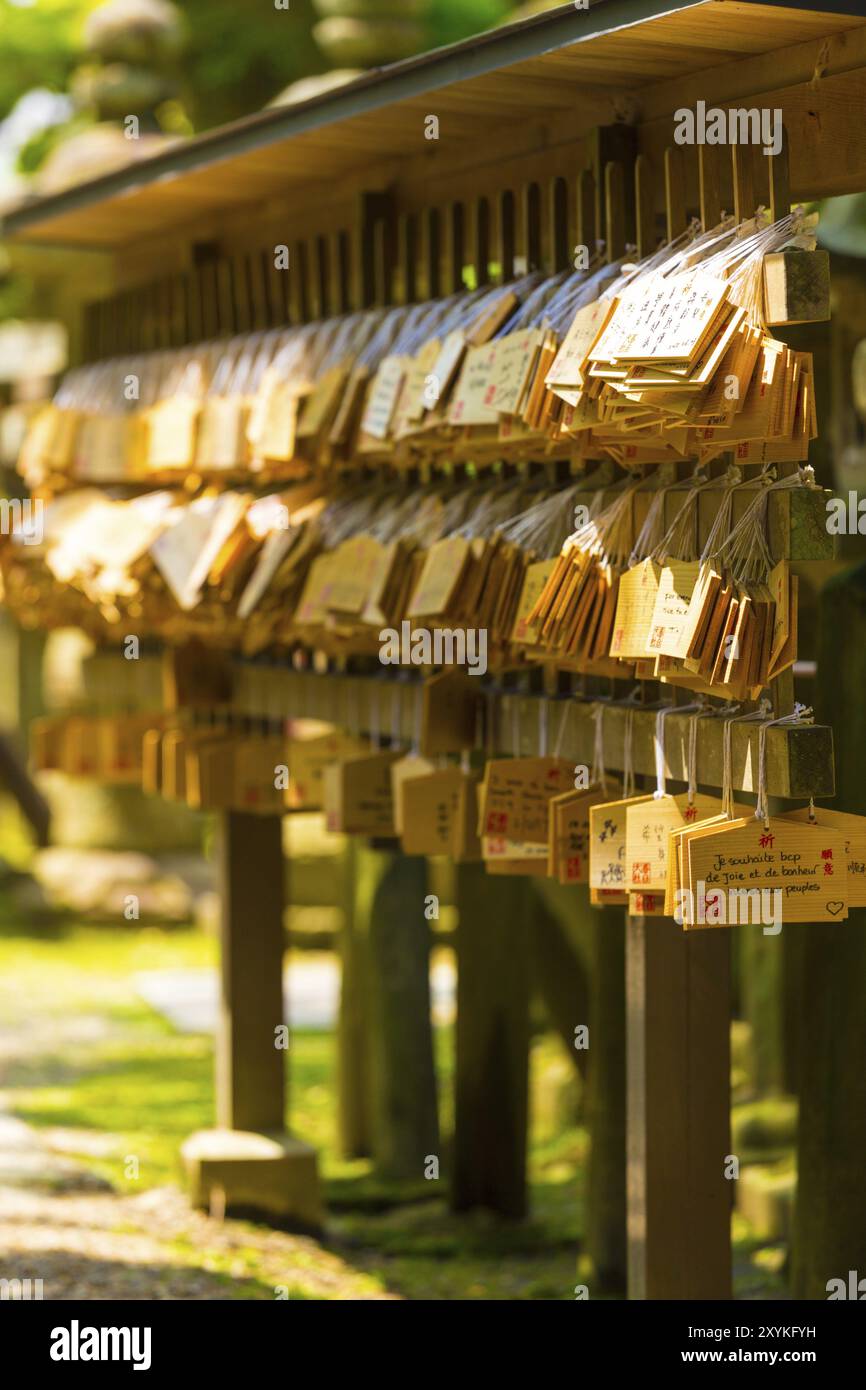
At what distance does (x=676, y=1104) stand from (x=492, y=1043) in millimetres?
2870

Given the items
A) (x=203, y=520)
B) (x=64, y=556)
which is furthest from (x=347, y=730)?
(x=64, y=556)

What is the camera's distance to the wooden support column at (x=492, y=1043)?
Result: 22.8ft

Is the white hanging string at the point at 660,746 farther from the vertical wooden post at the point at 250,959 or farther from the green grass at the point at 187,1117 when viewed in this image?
the vertical wooden post at the point at 250,959

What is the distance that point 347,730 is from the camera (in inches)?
221

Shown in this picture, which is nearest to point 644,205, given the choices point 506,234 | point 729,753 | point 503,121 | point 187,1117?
point 506,234

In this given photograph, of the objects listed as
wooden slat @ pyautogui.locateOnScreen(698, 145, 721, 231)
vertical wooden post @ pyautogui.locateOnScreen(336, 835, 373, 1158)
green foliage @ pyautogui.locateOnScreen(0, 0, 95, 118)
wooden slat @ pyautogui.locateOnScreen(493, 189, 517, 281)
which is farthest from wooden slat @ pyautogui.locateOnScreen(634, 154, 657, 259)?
green foliage @ pyautogui.locateOnScreen(0, 0, 95, 118)

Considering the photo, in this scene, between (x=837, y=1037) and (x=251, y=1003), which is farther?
(x=251, y=1003)

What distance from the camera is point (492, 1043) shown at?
7.02 metres

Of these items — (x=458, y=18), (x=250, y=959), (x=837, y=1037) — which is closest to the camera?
(x=837, y=1037)

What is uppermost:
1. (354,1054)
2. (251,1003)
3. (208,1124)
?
(251,1003)

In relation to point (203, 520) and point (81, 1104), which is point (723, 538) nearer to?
point (203, 520)

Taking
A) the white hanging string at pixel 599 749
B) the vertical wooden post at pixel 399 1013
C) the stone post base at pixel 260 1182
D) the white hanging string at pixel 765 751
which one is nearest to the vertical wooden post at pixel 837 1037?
the white hanging string at pixel 599 749

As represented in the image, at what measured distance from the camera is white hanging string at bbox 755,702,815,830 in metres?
3.51

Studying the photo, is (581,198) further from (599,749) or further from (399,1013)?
(399,1013)
